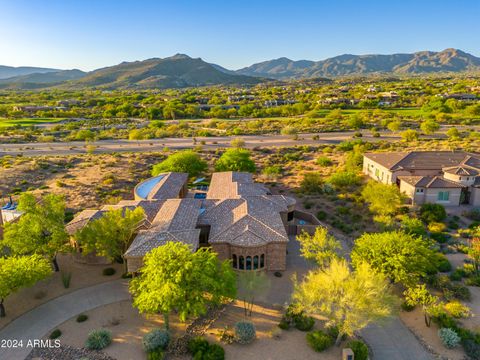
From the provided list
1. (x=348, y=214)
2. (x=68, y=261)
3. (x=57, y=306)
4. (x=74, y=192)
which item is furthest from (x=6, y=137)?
(x=348, y=214)

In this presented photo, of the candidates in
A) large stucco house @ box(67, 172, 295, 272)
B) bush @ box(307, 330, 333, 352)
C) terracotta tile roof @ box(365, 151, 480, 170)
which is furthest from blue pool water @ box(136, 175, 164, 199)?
terracotta tile roof @ box(365, 151, 480, 170)

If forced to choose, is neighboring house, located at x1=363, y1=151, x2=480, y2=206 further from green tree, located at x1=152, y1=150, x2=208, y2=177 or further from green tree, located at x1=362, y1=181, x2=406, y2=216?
green tree, located at x1=152, y1=150, x2=208, y2=177

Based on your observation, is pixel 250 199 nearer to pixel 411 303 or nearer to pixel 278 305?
pixel 278 305

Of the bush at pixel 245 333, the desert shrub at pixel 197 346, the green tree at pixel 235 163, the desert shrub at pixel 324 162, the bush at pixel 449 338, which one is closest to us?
the desert shrub at pixel 197 346

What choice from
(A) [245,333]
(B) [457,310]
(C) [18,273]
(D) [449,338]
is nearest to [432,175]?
(B) [457,310]

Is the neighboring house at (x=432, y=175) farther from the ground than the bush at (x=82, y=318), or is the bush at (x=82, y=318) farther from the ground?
the neighboring house at (x=432, y=175)

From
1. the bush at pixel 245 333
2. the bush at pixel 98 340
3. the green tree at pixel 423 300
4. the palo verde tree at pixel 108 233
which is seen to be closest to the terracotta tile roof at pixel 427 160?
the green tree at pixel 423 300

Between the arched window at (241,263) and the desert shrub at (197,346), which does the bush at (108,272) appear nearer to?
the arched window at (241,263)
